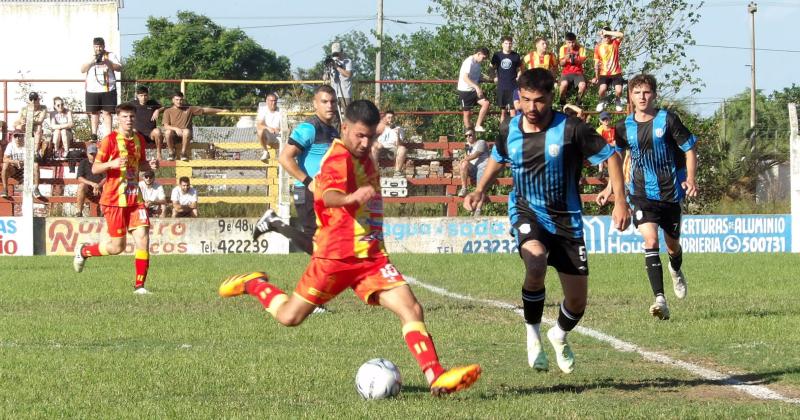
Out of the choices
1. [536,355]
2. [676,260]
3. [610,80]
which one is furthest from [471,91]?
[536,355]

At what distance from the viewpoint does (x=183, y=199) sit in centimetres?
2506

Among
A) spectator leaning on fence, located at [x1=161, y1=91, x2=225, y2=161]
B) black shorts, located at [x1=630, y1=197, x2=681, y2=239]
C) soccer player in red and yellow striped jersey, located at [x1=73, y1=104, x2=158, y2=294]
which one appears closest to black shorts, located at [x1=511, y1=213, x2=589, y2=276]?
black shorts, located at [x1=630, y1=197, x2=681, y2=239]

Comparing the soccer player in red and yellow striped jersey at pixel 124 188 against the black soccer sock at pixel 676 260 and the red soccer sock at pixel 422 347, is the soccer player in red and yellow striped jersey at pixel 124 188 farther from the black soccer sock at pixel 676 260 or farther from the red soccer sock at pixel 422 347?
the red soccer sock at pixel 422 347

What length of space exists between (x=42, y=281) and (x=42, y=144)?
9626mm

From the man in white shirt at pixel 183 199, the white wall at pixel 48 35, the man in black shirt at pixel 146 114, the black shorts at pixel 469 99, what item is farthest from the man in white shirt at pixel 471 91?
the white wall at pixel 48 35

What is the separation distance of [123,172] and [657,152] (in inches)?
245

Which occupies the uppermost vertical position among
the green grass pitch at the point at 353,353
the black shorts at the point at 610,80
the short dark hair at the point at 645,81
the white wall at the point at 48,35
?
the white wall at the point at 48,35

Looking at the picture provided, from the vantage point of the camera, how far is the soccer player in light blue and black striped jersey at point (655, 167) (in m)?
10.7

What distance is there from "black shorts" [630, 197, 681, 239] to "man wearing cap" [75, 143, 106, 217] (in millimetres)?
14375

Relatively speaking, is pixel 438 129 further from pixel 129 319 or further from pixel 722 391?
pixel 722 391

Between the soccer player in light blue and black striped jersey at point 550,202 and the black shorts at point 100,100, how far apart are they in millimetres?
18695

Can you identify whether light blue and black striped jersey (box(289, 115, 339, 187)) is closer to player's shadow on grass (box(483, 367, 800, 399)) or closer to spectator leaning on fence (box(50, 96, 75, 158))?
player's shadow on grass (box(483, 367, 800, 399))

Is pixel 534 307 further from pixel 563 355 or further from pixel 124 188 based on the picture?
pixel 124 188

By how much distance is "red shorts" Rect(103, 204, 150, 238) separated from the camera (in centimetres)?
1373
